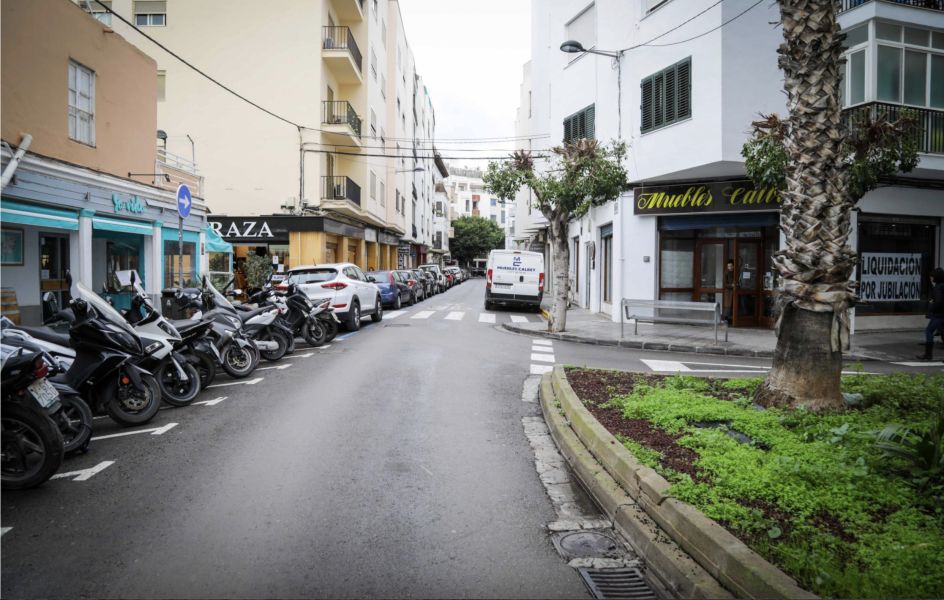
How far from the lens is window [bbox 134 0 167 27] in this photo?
24.9 metres

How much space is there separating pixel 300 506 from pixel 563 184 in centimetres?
1182

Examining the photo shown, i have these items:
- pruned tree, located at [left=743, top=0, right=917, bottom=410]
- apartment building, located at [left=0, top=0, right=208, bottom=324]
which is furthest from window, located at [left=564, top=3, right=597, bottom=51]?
pruned tree, located at [left=743, top=0, right=917, bottom=410]

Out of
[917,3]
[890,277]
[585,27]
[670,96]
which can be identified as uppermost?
[585,27]

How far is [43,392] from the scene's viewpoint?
4.82 m

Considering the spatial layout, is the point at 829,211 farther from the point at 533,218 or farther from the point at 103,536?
the point at 533,218

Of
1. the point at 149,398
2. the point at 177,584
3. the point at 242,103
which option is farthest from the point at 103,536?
the point at 242,103

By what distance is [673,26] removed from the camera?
631 inches

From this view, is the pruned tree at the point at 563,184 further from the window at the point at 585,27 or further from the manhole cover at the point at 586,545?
the manhole cover at the point at 586,545

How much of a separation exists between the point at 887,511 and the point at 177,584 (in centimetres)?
398

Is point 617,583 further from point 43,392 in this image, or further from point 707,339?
point 707,339

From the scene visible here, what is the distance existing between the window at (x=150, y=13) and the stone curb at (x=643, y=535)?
27.1 metres

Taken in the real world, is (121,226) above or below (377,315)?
above

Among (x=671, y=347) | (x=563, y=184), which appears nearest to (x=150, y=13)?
(x=563, y=184)

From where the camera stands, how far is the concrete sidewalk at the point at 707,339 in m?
12.6
